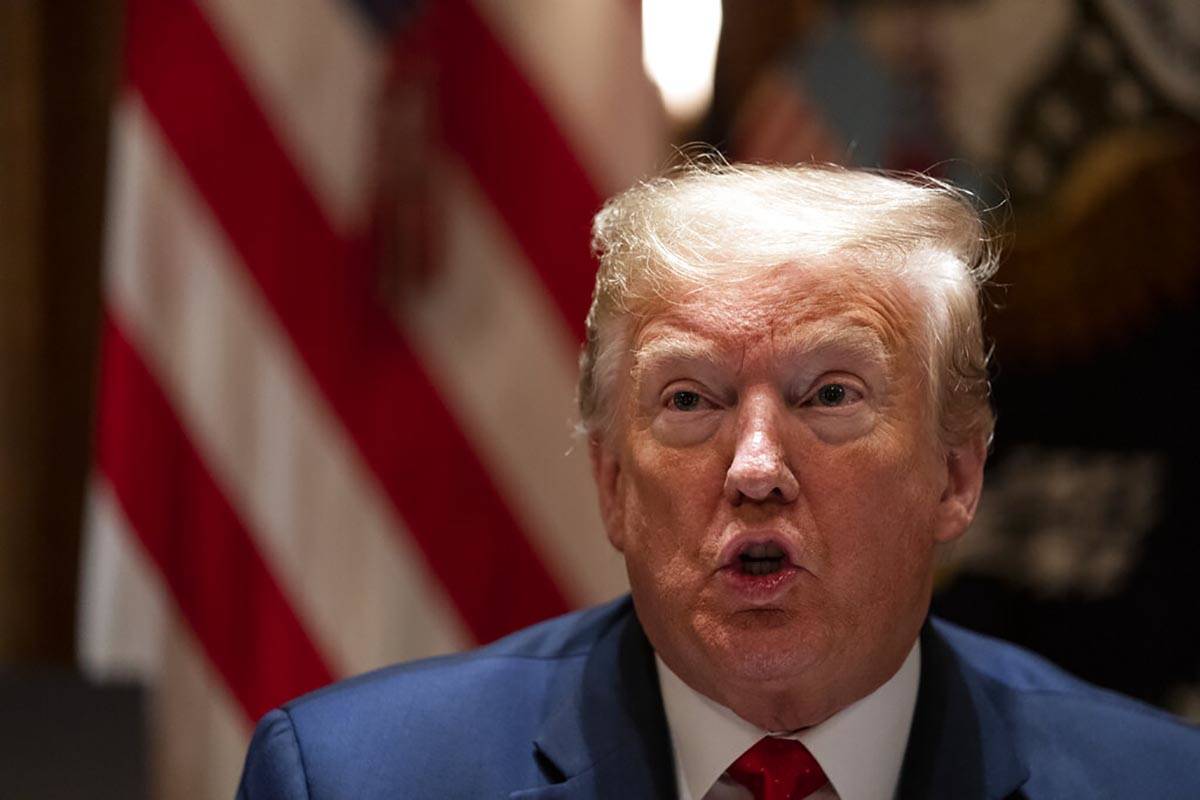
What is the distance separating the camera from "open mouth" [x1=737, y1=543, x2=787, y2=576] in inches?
61.4

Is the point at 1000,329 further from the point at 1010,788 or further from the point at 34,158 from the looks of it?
the point at 34,158

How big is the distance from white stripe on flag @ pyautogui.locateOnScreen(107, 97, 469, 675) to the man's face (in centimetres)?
142

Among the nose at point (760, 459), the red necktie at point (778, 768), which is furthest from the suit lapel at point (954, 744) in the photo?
the nose at point (760, 459)

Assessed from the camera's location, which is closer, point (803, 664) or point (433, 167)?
point (803, 664)

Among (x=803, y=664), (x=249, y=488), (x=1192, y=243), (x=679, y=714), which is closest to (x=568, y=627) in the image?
(x=679, y=714)

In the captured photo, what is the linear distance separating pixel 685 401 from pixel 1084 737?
26.1 inches

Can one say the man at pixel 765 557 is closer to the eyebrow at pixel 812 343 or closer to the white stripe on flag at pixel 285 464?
the eyebrow at pixel 812 343

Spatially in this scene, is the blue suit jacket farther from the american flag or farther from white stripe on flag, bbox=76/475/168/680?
white stripe on flag, bbox=76/475/168/680

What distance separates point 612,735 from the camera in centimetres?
171

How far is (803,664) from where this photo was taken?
1564 millimetres

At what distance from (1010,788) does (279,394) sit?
1.74 m

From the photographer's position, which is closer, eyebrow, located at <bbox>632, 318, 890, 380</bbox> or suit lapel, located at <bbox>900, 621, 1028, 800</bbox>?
eyebrow, located at <bbox>632, 318, 890, 380</bbox>

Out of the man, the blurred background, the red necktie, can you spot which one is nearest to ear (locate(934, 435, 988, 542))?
the man

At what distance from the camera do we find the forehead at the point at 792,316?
1.59m
